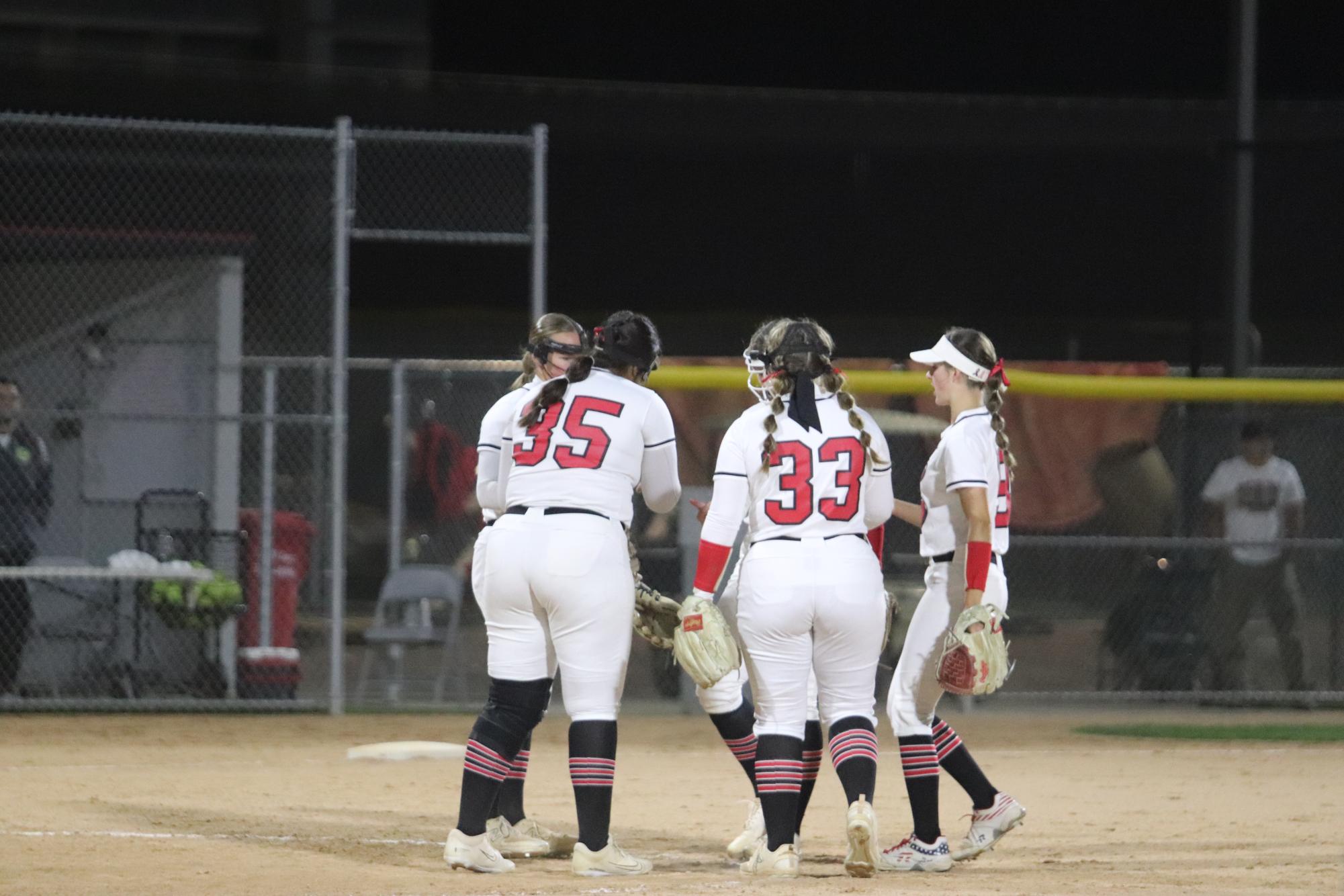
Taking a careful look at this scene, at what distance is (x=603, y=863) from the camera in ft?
20.1

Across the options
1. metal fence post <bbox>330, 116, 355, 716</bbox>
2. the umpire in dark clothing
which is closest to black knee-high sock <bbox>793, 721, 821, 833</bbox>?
metal fence post <bbox>330, 116, 355, 716</bbox>

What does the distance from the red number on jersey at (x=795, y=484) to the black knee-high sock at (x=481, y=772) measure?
1.15 metres

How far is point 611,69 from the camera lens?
100 ft

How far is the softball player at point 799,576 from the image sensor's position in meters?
6.00

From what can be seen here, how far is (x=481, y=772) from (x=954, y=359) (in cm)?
211

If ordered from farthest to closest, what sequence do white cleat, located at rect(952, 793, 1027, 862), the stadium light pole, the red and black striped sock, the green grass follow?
the stadium light pole
the green grass
white cleat, located at rect(952, 793, 1027, 862)
the red and black striped sock

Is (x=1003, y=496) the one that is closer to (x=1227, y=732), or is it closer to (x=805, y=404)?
(x=805, y=404)

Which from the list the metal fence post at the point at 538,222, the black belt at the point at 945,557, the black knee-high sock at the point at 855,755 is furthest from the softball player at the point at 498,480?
the metal fence post at the point at 538,222

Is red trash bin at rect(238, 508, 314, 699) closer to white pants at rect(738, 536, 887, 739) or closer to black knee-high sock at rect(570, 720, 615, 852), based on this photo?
black knee-high sock at rect(570, 720, 615, 852)

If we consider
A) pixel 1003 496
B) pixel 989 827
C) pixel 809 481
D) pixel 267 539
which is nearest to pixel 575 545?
pixel 809 481

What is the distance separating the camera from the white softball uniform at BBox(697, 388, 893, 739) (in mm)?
6004

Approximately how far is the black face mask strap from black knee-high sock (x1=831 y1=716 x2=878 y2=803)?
0.96m

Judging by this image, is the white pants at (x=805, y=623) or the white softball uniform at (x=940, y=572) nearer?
the white pants at (x=805, y=623)

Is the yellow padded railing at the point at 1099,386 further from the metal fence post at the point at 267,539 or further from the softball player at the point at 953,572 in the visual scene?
the softball player at the point at 953,572
